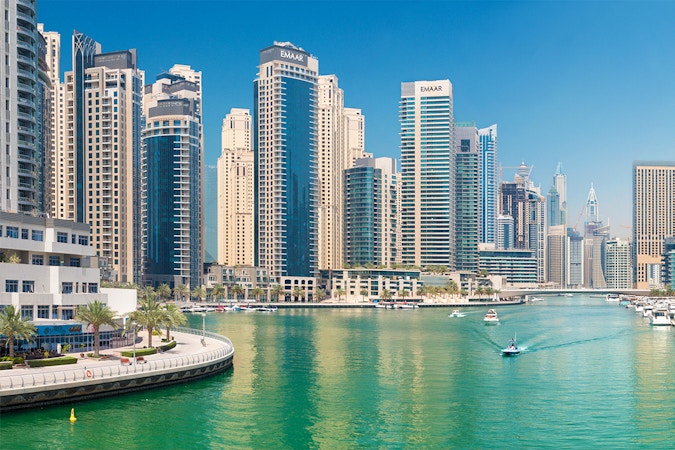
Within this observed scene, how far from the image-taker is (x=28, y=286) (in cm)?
9250

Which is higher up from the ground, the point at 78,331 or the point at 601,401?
the point at 78,331

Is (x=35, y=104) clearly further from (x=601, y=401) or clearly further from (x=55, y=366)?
(x=601, y=401)

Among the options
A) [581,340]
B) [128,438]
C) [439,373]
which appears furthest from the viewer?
[581,340]

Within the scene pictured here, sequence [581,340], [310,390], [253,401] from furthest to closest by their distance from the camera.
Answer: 1. [581,340]
2. [310,390]
3. [253,401]

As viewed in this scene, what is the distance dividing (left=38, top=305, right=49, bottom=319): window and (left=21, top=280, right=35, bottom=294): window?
7.43 feet

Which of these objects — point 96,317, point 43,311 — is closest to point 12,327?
point 96,317

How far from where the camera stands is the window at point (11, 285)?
88.8 metres

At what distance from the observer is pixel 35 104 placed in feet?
406

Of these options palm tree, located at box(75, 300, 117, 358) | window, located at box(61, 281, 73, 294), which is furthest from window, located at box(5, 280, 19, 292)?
palm tree, located at box(75, 300, 117, 358)

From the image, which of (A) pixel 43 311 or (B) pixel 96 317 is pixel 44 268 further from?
(B) pixel 96 317

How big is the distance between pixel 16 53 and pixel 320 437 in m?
84.1

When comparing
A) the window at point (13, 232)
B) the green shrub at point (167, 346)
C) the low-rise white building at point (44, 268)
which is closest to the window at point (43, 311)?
the low-rise white building at point (44, 268)

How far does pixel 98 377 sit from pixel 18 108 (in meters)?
61.6

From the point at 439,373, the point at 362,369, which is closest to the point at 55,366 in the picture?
the point at 362,369
